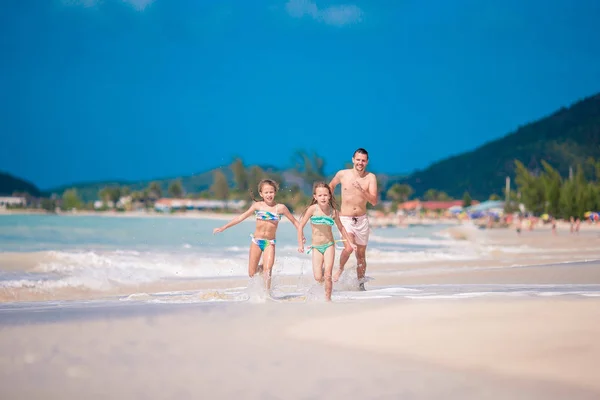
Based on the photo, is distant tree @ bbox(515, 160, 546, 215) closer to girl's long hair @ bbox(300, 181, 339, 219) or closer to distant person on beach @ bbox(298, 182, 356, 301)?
girl's long hair @ bbox(300, 181, 339, 219)

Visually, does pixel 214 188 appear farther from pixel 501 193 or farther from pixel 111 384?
pixel 111 384

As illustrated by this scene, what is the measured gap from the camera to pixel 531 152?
14125 centimetres

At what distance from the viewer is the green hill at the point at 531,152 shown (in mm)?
134375

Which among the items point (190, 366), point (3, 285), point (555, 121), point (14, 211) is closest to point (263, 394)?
point (190, 366)

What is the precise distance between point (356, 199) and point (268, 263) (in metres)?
1.58

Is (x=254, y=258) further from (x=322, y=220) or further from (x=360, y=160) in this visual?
(x=360, y=160)

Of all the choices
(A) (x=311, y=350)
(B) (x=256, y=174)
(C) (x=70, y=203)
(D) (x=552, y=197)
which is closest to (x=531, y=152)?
(B) (x=256, y=174)

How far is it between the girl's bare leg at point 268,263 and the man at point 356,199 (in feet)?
4.01

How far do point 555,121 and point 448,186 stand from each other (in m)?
28.2

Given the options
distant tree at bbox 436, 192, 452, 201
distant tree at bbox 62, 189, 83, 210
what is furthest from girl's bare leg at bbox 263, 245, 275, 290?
distant tree at bbox 62, 189, 83, 210

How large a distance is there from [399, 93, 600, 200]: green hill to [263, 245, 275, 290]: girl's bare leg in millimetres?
125823

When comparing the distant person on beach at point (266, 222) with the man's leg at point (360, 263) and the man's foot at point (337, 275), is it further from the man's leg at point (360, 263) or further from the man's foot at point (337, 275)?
the man's leg at point (360, 263)

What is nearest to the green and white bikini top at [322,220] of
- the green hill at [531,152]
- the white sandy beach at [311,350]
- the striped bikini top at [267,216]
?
the striped bikini top at [267,216]

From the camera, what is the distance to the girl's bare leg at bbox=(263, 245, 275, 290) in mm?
8344
